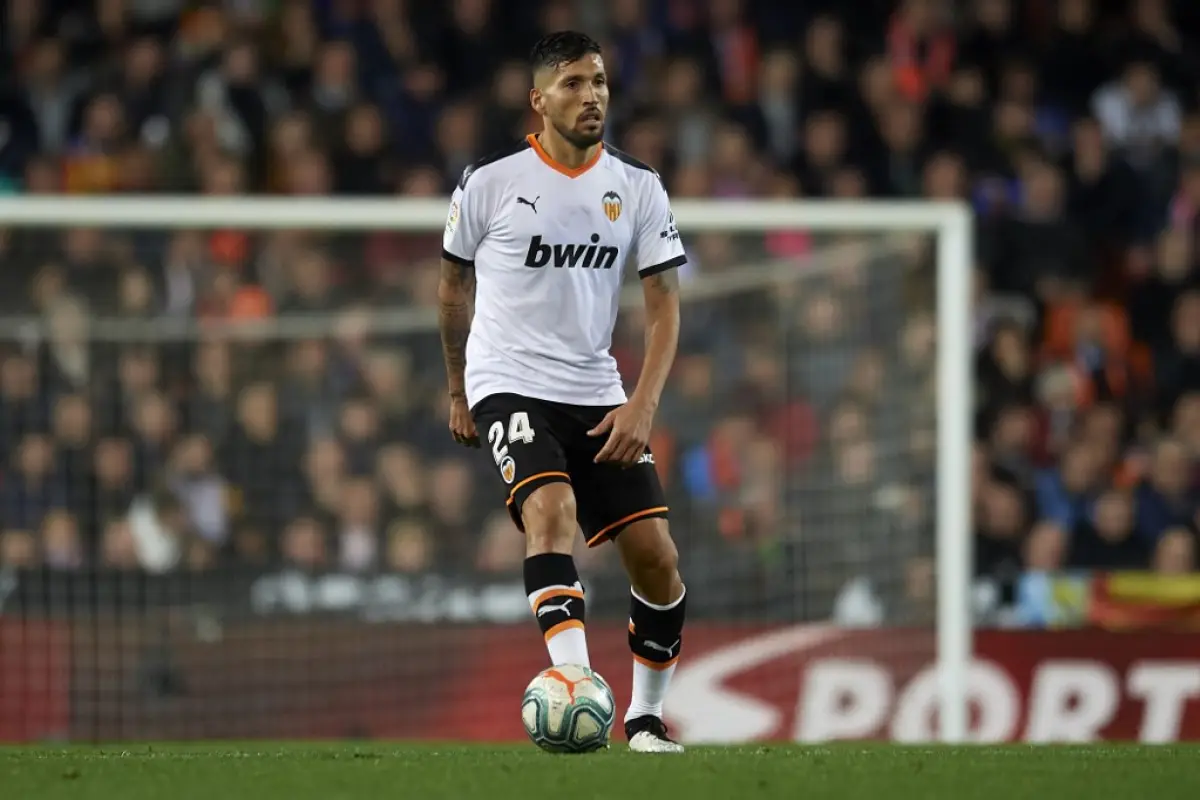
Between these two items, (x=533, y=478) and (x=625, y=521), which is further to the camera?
(x=625, y=521)

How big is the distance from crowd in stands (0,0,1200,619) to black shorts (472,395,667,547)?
356 centimetres

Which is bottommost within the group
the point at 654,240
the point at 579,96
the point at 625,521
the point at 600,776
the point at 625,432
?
the point at 600,776

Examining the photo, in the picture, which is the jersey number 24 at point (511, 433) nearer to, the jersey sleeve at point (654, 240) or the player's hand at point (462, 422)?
Result: the player's hand at point (462, 422)

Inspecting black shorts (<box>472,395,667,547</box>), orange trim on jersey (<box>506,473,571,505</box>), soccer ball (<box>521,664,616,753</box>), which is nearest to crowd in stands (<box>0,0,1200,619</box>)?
black shorts (<box>472,395,667,547</box>)

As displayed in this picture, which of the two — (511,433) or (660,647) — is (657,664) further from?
(511,433)

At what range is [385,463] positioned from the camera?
10.0m

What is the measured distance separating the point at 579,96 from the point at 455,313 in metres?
0.80

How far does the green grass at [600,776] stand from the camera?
16.4 feet

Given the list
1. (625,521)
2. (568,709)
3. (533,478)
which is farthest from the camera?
(625,521)

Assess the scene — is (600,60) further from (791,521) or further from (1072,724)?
(1072,724)

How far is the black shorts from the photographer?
20.6 ft

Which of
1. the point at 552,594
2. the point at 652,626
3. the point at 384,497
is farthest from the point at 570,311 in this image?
the point at 384,497

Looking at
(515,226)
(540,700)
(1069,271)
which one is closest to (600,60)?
(515,226)

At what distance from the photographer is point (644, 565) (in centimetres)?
650
